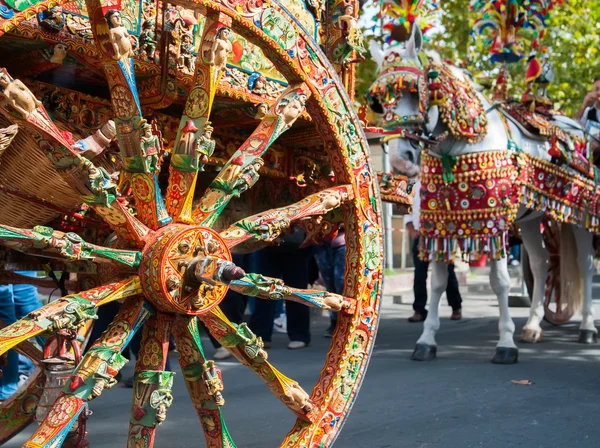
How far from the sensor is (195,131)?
2301mm

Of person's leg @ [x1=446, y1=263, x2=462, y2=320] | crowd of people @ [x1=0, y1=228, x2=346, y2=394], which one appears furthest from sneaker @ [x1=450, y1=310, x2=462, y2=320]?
crowd of people @ [x1=0, y1=228, x2=346, y2=394]

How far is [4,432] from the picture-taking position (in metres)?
2.83

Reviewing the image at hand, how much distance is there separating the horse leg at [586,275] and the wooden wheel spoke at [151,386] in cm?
510

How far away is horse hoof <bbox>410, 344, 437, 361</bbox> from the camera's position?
590cm

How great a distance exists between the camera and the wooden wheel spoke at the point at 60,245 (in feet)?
6.55

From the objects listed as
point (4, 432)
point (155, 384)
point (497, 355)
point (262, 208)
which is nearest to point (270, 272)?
point (497, 355)

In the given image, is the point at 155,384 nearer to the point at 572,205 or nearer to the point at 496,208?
the point at 496,208

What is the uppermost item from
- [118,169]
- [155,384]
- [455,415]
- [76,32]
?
[76,32]

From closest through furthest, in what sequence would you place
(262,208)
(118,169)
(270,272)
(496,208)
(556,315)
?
(118,169) → (262,208) → (496,208) → (270,272) → (556,315)

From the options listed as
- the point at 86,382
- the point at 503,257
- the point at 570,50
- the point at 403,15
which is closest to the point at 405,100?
the point at 403,15

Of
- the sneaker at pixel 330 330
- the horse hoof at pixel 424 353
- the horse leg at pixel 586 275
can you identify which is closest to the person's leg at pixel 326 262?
the sneaker at pixel 330 330

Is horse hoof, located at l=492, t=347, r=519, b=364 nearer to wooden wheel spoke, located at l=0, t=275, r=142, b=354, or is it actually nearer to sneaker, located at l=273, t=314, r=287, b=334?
sneaker, located at l=273, t=314, r=287, b=334

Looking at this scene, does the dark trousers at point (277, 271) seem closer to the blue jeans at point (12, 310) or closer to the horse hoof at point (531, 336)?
the horse hoof at point (531, 336)

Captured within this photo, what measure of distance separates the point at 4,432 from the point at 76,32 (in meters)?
1.49
